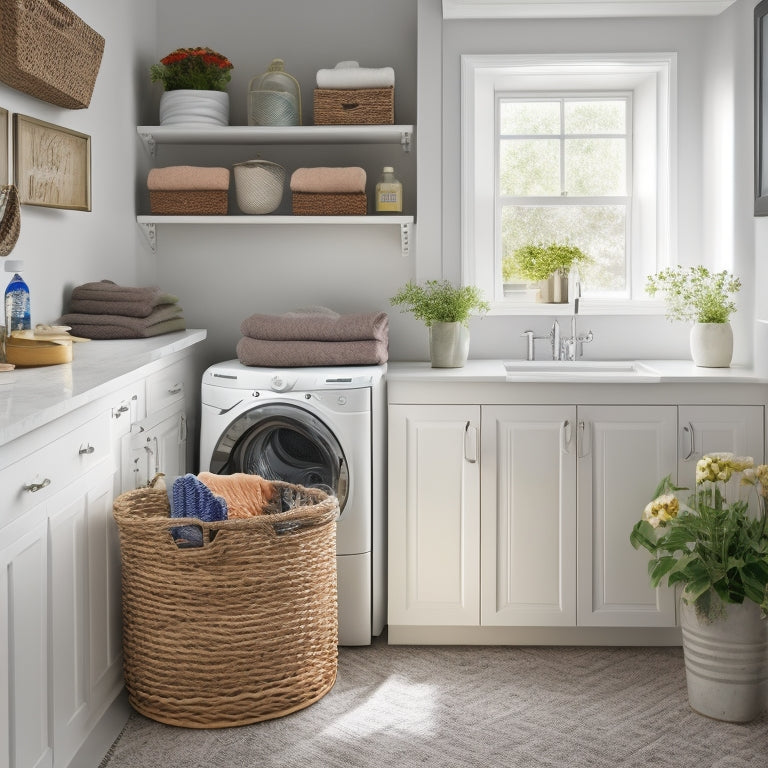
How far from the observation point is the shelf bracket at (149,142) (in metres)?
3.56

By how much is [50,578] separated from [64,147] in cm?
144

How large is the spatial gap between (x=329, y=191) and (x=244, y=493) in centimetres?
124

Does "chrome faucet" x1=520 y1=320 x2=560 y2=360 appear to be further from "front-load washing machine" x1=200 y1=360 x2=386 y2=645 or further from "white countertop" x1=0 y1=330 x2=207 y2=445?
"white countertop" x1=0 y1=330 x2=207 y2=445

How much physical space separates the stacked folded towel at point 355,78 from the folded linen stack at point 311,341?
857 mm

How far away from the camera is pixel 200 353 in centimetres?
361

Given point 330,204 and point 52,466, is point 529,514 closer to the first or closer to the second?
point 330,204

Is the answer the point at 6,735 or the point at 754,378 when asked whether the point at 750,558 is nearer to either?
the point at 754,378

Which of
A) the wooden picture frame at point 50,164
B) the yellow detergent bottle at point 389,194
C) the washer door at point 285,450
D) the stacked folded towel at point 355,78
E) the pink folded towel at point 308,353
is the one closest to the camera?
the wooden picture frame at point 50,164

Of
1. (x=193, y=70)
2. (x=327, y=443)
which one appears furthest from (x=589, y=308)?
(x=193, y=70)

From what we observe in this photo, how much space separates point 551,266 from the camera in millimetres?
3656

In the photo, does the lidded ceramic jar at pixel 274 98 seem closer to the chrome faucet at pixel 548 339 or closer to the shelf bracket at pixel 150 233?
the shelf bracket at pixel 150 233

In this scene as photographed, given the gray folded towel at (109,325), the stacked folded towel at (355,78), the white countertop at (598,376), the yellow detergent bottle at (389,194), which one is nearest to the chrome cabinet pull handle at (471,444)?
the white countertop at (598,376)

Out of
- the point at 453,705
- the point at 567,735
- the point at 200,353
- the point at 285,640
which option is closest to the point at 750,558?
the point at 567,735

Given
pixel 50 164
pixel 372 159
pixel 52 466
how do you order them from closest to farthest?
pixel 52 466, pixel 50 164, pixel 372 159
